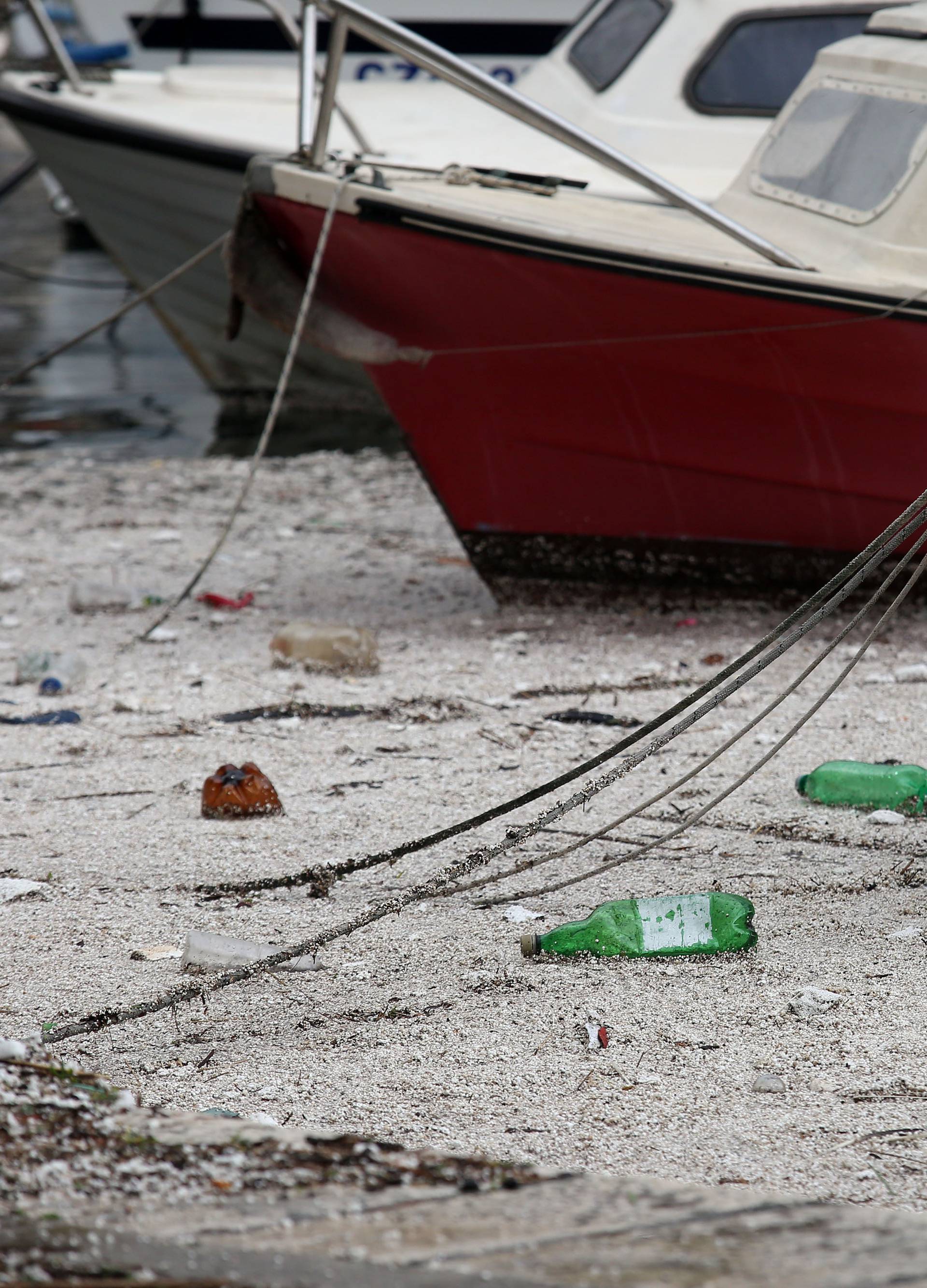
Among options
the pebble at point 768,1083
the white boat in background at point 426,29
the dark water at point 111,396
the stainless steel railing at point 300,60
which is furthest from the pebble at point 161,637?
the white boat in background at point 426,29

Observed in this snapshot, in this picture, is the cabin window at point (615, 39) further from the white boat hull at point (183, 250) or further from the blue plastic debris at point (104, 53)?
the blue plastic debris at point (104, 53)

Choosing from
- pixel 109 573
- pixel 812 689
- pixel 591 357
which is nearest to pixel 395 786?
pixel 812 689

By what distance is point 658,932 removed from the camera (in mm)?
2693

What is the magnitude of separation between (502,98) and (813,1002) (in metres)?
2.66

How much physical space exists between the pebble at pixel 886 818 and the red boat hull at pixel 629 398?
1.63 m

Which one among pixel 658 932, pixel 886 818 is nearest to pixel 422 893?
pixel 658 932

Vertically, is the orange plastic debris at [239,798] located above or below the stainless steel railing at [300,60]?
below

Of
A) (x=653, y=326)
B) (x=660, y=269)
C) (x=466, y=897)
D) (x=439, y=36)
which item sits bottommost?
(x=466, y=897)

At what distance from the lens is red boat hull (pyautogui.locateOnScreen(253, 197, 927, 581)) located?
433 centimetres

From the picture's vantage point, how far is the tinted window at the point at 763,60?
273 inches

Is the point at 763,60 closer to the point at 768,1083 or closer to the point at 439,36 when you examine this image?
the point at 439,36

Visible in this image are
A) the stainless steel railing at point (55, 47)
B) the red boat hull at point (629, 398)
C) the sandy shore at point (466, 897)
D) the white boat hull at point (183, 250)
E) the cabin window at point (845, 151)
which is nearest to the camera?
the sandy shore at point (466, 897)

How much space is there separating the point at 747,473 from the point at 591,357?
65 cm

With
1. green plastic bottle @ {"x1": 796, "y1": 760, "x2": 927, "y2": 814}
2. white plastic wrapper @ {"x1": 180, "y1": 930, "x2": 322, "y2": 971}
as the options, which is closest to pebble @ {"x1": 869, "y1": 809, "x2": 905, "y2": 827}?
green plastic bottle @ {"x1": 796, "y1": 760, "x2": 927, "y2": 814}
